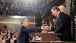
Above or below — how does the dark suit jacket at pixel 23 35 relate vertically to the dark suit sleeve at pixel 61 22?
below

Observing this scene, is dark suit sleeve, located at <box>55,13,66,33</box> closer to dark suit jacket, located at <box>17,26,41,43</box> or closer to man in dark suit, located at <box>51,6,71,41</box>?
man in dark suit, located at <box>51,6,71,41</box>

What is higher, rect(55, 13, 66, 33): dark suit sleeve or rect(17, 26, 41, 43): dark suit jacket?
rect(55, 13, 66, 33): dark suit sleeve

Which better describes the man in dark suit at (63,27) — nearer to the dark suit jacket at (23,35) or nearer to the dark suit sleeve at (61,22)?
the dark suit sleeve at (61,22)

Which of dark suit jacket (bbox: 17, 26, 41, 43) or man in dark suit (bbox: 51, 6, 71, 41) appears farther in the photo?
dark suit jacket (bbox: 17, 26, 41, 43)

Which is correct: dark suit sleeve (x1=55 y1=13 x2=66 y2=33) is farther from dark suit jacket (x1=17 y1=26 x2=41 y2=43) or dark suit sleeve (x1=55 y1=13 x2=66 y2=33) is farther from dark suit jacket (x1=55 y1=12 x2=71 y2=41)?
dark suit jacket (x1=17 y1=26 x2=41 y2=43)

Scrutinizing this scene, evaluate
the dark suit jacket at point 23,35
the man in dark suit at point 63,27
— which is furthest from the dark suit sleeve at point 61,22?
the dark suit jacket at point 23,35

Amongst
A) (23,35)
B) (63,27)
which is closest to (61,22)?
(63,27)

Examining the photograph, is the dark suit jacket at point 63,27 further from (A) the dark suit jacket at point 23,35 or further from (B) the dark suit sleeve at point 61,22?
(A) the dark suit jacket at point 23,35

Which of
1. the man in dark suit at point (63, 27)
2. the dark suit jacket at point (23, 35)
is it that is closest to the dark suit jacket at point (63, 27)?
the man in dark suit at point (63, 27)

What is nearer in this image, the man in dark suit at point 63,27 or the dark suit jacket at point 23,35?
the man in dark suit at point 63,27

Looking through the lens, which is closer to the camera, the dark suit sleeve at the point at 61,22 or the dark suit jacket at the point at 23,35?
the dark suit sleeve at the point at 61,22

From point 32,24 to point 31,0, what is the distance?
1850 millimetres

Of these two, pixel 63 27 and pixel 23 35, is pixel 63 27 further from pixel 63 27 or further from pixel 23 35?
pixel 23 35

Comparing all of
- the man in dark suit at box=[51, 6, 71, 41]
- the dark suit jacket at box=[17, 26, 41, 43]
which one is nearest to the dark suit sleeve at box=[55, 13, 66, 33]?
the man in dark suit at box=[51, 6, 71, 41]
